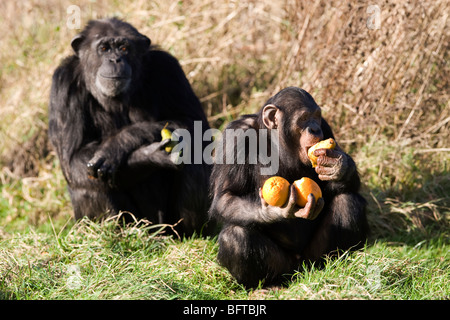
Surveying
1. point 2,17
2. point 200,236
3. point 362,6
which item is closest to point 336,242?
point 200,236

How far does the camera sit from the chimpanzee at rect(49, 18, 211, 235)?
6.80 m

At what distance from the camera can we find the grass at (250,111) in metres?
5.20

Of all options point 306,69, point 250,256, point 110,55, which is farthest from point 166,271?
point 306,69

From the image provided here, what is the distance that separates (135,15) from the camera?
987 centimetres

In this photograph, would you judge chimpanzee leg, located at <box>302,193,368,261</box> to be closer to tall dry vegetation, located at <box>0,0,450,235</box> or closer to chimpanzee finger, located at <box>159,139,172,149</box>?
tall dry vegetation, located at <box>0,0,450,235</box>

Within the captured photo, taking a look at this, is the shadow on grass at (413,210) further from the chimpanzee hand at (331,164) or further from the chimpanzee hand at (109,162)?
the chimpanzee hand at (109,162)

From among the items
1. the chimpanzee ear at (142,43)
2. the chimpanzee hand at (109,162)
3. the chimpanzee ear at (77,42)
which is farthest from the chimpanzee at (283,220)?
the chimpanzee ear at (77,42)

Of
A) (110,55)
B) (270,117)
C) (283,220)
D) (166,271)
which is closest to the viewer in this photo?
(283,220)

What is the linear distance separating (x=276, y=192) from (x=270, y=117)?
94cm

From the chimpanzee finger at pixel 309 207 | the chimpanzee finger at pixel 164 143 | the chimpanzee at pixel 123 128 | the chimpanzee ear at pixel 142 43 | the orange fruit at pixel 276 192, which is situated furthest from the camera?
the chimpanzee ear at pixel 142 43

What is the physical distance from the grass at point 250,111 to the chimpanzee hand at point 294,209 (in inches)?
23.3

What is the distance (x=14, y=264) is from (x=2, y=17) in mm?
6887

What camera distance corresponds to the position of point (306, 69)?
27.8ft

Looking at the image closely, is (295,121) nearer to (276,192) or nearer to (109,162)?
(276,192)
